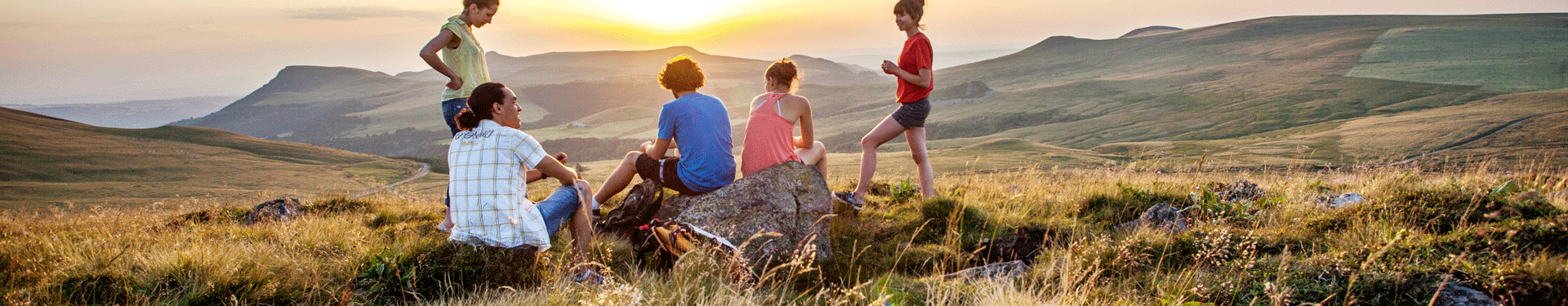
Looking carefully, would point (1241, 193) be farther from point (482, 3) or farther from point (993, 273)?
point (482, 3)

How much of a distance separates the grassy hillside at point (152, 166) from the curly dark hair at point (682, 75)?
3853cm

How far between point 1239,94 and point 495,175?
321 feet

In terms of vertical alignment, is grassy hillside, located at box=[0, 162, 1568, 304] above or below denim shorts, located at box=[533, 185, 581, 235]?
below

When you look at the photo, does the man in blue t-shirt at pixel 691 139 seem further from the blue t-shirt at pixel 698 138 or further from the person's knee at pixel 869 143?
the person's knee at pixel 869 143

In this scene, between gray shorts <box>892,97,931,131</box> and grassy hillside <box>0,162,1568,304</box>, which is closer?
grassy hillside <box>0,162,1568,304</box>

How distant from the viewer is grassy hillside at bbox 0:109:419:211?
43219mm

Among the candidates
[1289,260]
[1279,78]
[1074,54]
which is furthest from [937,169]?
[1074,54]

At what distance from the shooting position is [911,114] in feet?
20.0

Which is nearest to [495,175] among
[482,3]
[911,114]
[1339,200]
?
[482,3]

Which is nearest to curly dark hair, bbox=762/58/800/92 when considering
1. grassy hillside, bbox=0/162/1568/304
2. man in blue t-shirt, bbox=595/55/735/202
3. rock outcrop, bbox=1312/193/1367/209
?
man in blue t-shirt, bbox=595/55/735/202

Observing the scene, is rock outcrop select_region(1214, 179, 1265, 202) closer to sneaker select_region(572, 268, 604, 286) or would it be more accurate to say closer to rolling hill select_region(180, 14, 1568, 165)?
sneaker select_region(572, 268, 604, 286)

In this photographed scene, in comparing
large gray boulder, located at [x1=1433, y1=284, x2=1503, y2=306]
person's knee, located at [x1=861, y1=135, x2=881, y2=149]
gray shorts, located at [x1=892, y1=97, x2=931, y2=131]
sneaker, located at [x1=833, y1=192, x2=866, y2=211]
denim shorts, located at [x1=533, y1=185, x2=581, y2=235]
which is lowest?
large gray boulder, located at [x1=1433, y1=284, x2=1503, y2=306]

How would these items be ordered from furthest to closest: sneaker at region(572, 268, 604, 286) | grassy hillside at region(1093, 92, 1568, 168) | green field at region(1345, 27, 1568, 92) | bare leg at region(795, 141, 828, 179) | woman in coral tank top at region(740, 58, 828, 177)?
green field at region(1345, 27, 1568, 92), grassy hillside at region(1093, 92, 1568, 168), bare leg at region(795, 141, 828, 179), woman in coral tank top at region(740, 58, 828, 177), sneaker at region(572, 268, 604, 286)

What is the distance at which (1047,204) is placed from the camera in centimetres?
625
